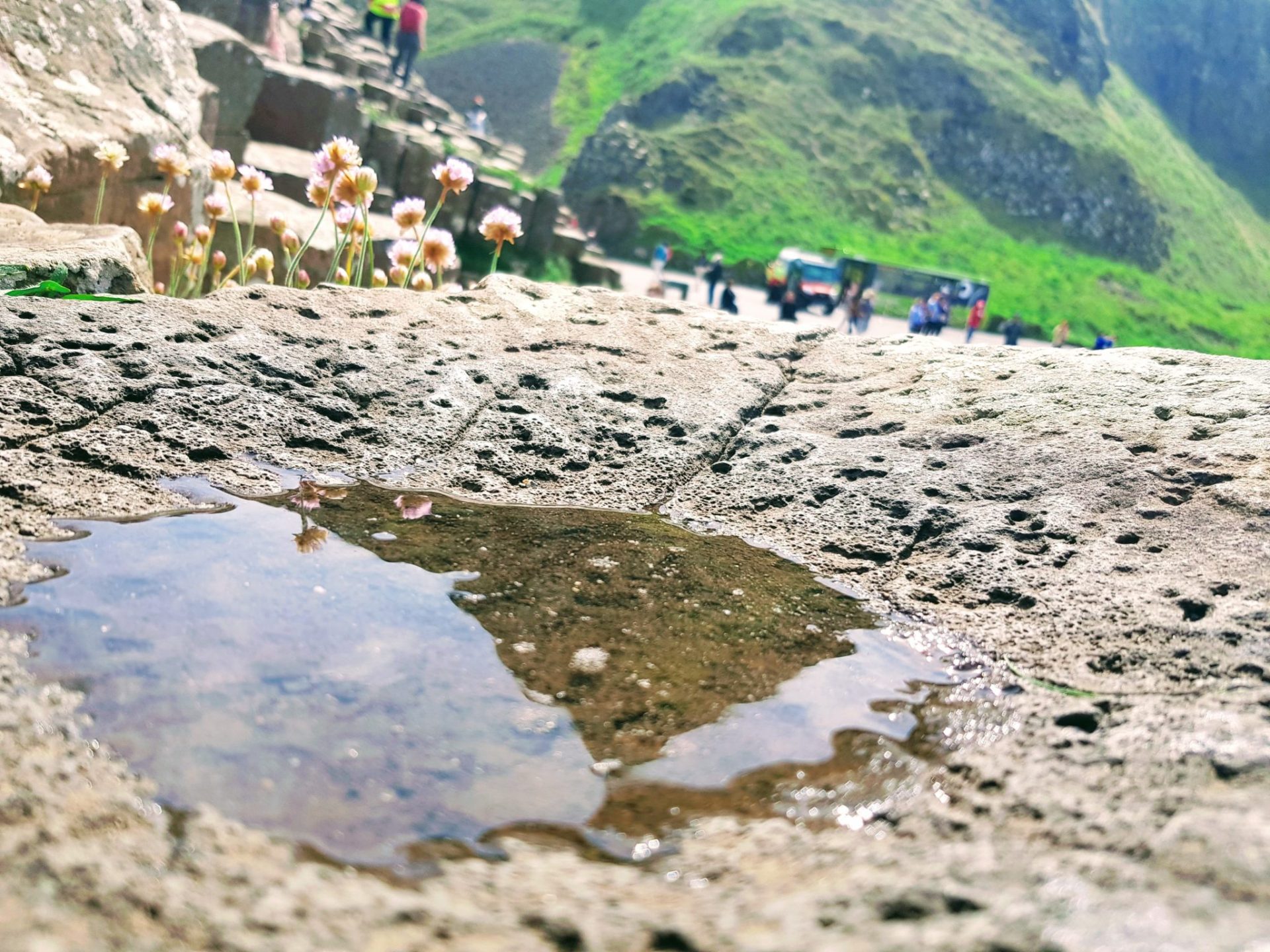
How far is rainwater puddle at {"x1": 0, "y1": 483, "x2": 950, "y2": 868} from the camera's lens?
53.7 inches

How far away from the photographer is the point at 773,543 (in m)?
2.55

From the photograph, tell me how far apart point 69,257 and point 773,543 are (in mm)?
2373

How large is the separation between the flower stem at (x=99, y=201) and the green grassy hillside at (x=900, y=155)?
2793 centimetres

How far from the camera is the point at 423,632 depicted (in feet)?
6.02

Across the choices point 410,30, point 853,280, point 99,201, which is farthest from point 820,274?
point 99,201

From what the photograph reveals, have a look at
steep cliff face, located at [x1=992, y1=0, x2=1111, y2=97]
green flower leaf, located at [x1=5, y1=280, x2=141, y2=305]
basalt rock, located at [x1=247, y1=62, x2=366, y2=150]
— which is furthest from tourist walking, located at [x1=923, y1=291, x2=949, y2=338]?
steep cliff face, located at [x1=992, y1=0, x2=1111, y2=97]

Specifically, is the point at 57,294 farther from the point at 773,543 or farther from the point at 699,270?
the point at 699,270

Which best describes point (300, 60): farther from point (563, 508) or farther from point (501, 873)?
point (501, 873)

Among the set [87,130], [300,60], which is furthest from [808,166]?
[87,130]

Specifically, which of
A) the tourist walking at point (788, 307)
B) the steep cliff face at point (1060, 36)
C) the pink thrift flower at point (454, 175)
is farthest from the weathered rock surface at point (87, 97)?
the steep cliff face at point (1060, 36)

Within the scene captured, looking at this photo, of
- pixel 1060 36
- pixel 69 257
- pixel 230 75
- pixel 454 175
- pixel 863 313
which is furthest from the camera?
pixel 1060 36

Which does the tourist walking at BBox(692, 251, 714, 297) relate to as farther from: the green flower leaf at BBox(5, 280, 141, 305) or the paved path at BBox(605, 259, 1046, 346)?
the green flower leaf at BBox(5, 280, 141, 305)

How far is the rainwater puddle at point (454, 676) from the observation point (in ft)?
4.48

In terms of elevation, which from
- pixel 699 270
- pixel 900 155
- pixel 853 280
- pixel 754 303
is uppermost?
pixel 900 155
